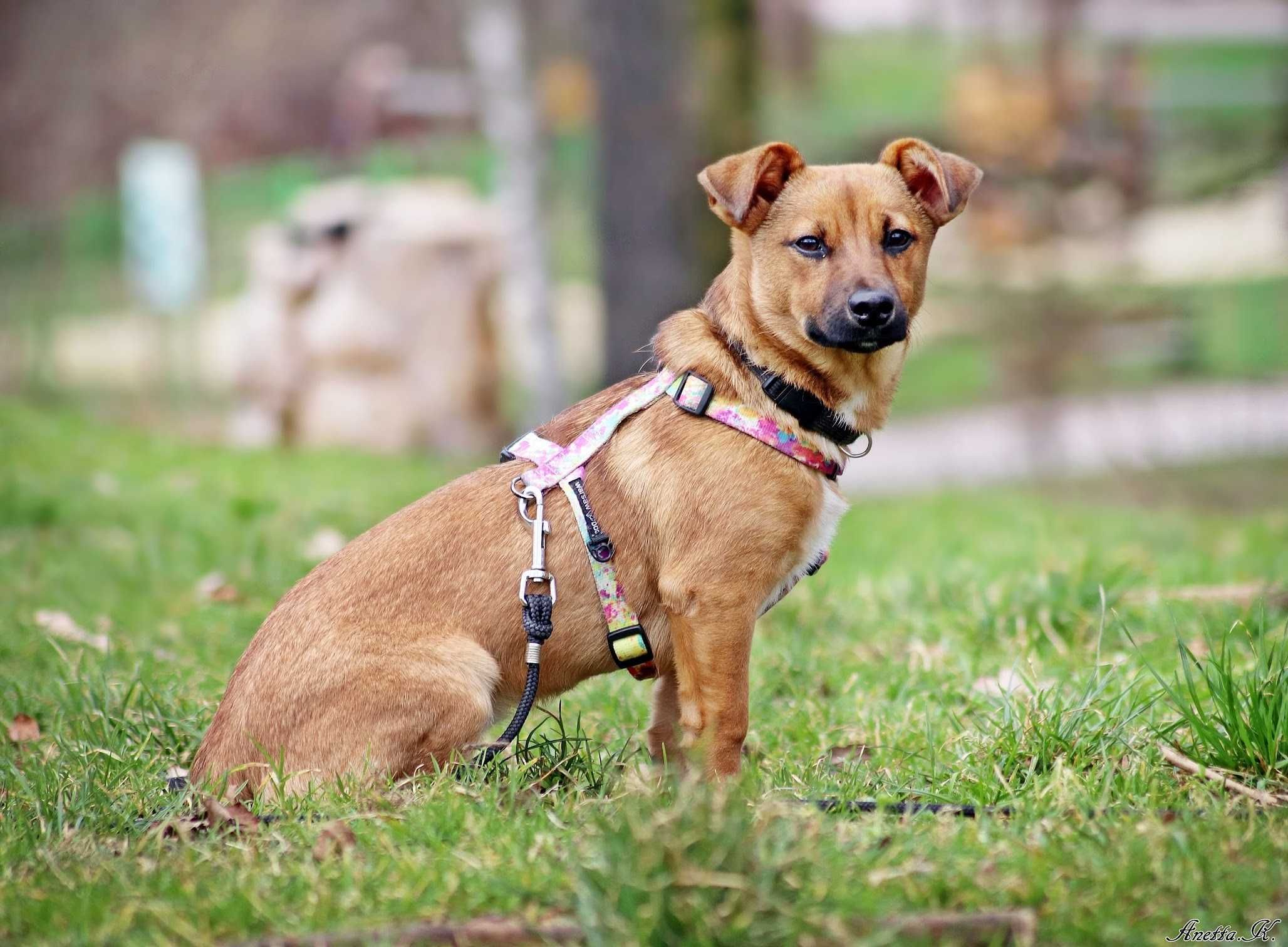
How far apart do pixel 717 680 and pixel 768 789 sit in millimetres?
320

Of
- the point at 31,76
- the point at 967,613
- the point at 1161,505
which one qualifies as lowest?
the point at 1161,505

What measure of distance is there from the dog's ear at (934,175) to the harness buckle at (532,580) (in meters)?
1.60

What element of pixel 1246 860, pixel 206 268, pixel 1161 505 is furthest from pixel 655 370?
pixel 206 268

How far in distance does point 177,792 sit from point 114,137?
22.3 metres

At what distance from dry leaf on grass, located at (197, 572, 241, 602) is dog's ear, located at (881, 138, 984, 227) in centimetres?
341

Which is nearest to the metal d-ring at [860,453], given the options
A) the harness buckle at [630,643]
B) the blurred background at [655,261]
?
the harness buckle at [630,643]

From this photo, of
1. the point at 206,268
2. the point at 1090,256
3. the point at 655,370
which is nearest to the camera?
the point at 655,370

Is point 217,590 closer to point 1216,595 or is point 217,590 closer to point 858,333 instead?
point 858,333

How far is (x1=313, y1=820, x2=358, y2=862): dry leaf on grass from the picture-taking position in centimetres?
305

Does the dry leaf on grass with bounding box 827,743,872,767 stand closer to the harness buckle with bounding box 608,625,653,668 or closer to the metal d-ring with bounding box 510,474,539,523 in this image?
the harness buckle with bounding box 608,625,653,668

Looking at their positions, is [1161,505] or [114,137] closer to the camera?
[1161,505]

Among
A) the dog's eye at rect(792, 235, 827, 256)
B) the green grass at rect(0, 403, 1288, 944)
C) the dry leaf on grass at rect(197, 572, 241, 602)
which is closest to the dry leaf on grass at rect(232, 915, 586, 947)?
the green grass at rect(0, 403, 1288, 944)

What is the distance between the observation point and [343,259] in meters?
12.4

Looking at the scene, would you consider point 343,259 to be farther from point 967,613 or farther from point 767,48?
point 767,48
